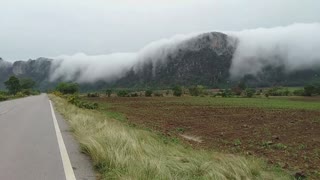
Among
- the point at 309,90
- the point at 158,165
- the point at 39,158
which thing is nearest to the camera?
the point at 158,165

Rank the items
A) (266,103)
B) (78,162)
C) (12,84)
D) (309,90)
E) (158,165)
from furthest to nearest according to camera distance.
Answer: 1. (12,84)
2. (309,90)
3. (266,103)
4. (78,162)
5. (158,165)

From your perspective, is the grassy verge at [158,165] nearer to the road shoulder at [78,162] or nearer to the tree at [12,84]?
the road shoulder at [78,162]

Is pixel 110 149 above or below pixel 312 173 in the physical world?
above

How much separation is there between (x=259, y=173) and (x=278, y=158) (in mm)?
3782

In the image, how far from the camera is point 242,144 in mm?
16344

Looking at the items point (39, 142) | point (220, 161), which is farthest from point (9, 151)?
point (220, 161)

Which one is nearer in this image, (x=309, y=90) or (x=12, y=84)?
(x=309, y=90)

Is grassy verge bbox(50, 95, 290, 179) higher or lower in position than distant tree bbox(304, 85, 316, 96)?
higher

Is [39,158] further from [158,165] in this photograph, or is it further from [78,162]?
[158,165]

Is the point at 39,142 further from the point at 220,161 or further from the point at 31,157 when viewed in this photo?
the point at 220,161

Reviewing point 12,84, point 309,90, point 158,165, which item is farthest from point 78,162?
point 12,84

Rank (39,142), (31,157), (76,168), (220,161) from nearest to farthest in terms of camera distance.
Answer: (76,168), (220,161), (31,157), (39,142)

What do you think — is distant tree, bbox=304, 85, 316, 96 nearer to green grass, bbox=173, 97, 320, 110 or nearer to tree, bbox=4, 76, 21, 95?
green grass, bbox=173, 97, 320, 110

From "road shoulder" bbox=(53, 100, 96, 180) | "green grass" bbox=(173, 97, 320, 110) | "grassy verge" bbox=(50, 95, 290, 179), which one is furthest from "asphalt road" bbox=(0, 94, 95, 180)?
"green grass" bbox=(173, 97, 320, 110)
